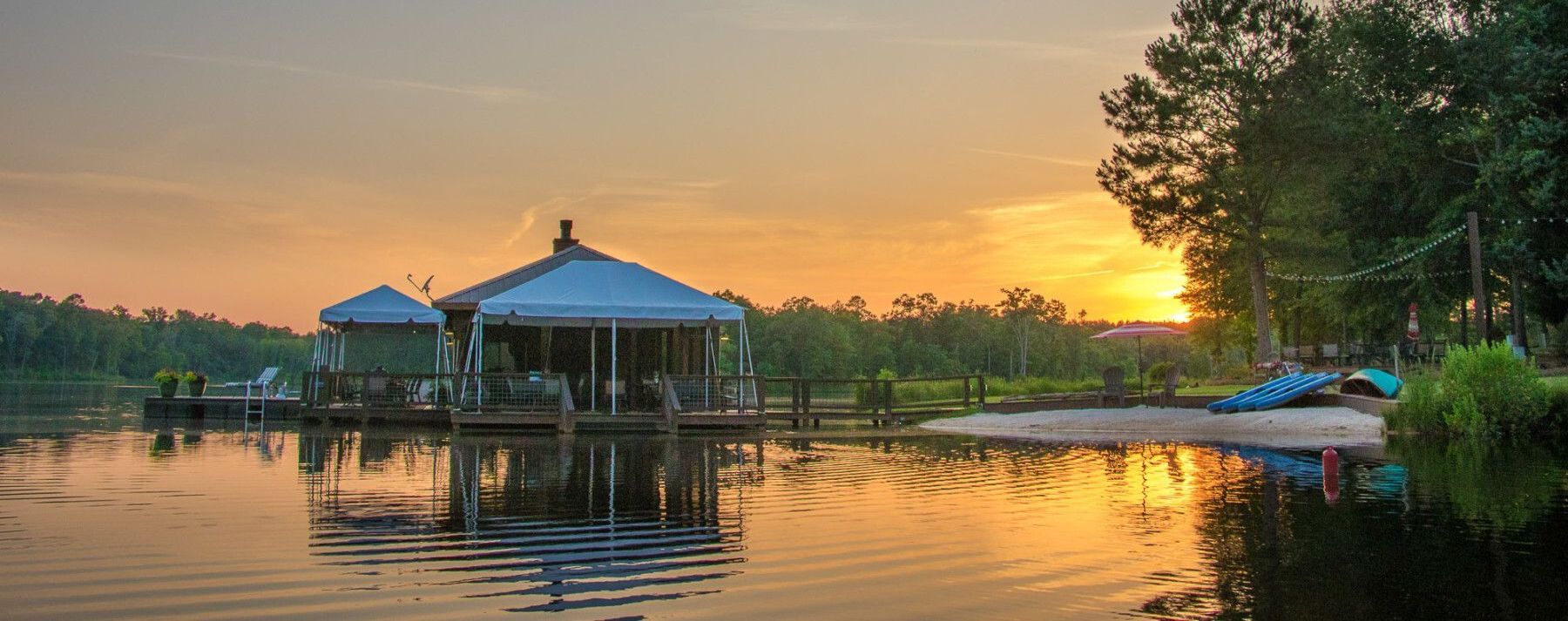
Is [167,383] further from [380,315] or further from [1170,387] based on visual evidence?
[1170,387]

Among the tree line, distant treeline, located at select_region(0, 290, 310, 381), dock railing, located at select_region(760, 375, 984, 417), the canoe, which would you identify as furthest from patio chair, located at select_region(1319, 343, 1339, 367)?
distant treeline, located at select_region(0, 290, 310, 381)

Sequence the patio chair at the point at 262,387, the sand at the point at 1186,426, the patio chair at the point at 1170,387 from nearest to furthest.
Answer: the sand at the point at 1186,426
the patio chair at the point at 262,387
the patio chair at the point at 1170,387

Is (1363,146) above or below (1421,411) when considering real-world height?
above

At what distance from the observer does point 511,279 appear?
32062 millimetres

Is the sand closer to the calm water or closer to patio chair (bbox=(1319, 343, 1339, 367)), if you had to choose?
the calm water

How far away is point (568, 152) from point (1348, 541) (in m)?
21.4

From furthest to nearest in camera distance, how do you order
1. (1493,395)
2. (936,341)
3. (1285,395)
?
(936,341), (1285,395), (1493,395)

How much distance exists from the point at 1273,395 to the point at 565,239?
21.3m

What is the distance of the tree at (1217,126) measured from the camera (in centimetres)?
3816

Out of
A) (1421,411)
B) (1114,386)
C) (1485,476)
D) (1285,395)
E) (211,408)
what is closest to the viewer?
(1485,476)

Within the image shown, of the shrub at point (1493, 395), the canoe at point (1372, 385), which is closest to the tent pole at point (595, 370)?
the canoe at point (1372, 385)

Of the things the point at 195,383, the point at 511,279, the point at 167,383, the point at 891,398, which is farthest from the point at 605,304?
the point at 195,383

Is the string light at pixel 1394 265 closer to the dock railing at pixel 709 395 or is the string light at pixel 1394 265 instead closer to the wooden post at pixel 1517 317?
the wooden post at pixel 1517 317

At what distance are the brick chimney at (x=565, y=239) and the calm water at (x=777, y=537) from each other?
1903 centimetres
